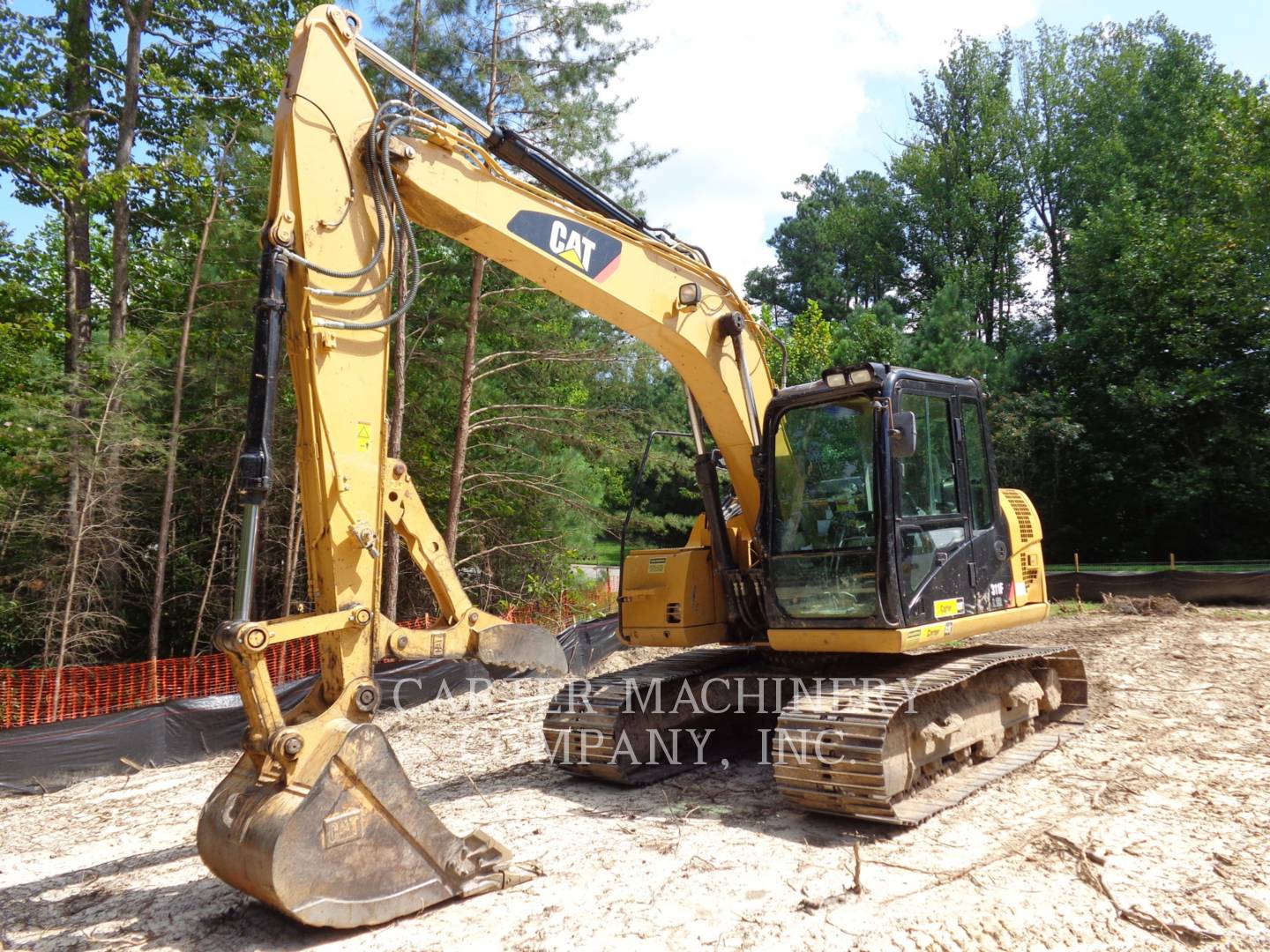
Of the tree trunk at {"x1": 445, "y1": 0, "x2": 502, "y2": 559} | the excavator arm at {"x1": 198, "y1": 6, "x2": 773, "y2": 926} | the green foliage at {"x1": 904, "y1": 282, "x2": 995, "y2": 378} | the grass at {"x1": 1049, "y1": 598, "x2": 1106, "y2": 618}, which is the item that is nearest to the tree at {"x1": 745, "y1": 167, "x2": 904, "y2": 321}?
the green foliage at {"x1": 904, "y1": 282, "x2": 995, "y2": 378}

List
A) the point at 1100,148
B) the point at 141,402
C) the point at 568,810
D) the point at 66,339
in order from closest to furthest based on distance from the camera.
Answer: the point at 568,810 → the point at 141,402 → the point at 66,339 → the point at 1100,148

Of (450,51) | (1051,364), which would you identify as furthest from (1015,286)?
(450,51)

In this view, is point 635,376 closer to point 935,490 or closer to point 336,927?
point 935,490

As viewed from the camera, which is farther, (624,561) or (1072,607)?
(1072,607)

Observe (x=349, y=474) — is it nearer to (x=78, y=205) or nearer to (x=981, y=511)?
(x=981, y=511)

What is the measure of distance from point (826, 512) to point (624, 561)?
5.41ft

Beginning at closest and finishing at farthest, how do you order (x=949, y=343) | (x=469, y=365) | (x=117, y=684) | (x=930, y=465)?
1. (x=930, y=465)
2. (x=117, y=684)
3. (x=469, y=365)
4. (x=949, y=343)

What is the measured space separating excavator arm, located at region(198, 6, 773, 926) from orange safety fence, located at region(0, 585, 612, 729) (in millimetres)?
4873

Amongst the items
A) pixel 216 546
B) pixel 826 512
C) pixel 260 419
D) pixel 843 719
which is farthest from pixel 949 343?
pixel 260 419

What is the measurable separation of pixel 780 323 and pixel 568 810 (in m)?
39.6

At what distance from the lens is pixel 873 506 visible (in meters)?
5.58

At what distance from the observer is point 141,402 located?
11773 mm

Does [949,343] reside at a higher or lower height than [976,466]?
higher

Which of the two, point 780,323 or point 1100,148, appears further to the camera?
point 780,323
